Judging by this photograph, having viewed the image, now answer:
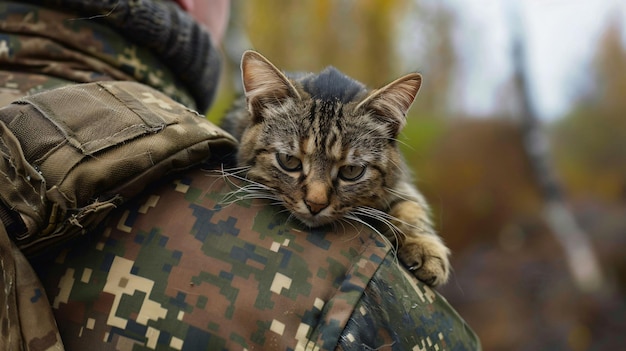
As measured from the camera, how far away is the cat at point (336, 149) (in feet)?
6.82

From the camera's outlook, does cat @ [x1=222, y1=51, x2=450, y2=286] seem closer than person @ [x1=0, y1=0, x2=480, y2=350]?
No

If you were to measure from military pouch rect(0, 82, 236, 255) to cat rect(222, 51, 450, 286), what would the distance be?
1.58 feet

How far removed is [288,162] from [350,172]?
22cm

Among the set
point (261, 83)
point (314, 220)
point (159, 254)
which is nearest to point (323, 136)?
point (261, 83)

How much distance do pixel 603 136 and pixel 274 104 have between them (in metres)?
15.2

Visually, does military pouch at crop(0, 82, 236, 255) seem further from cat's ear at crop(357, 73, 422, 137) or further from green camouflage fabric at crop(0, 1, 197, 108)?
cat's ear at crop(357, 73, 422, 137)

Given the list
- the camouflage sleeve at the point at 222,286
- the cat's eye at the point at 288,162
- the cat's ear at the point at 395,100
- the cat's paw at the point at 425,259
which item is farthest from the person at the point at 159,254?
the cat's ear at the point at 395,100

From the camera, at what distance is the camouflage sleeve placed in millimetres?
1448

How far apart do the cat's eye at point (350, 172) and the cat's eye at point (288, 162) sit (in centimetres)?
15

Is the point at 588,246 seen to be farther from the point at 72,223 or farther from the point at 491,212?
the point at 72,223

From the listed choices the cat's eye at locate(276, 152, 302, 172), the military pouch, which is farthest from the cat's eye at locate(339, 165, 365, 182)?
the military pouch

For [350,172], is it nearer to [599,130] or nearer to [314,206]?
[314,206]

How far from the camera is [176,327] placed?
4.74ft

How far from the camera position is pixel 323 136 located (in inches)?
85.1
